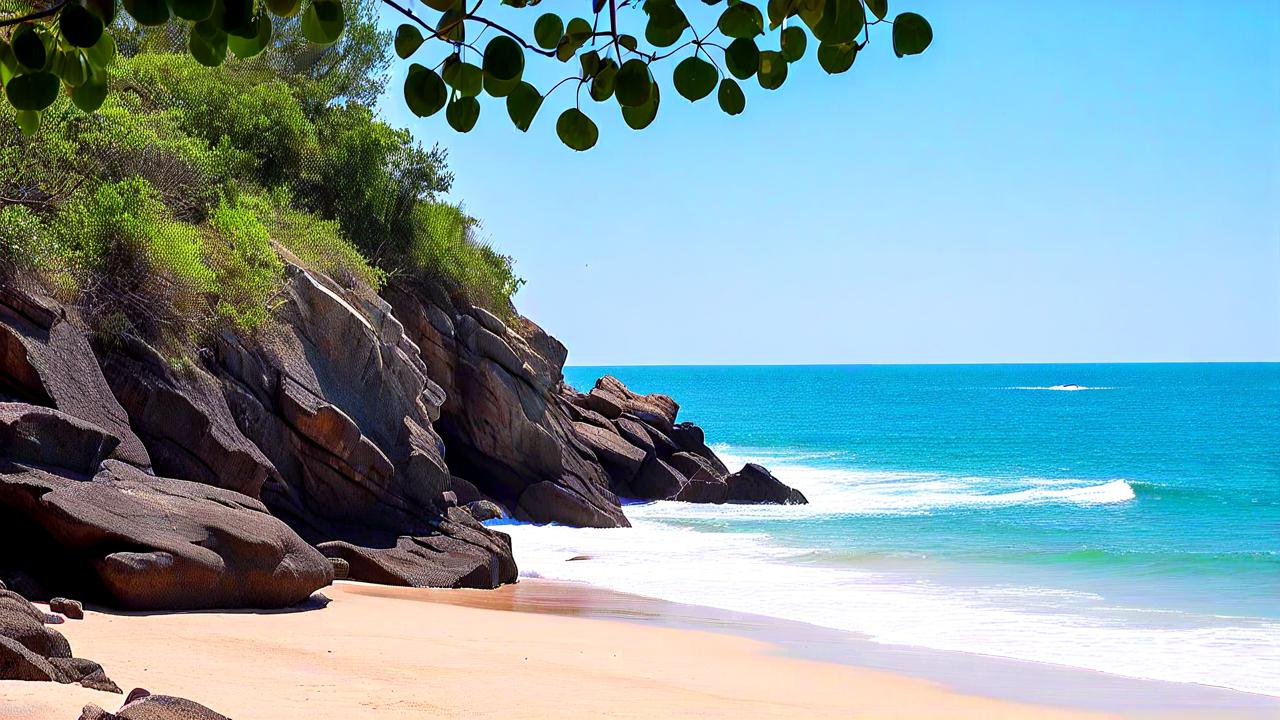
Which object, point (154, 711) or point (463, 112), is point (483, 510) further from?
point (463, 112)

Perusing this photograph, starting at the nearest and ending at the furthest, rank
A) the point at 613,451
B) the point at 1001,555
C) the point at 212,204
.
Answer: the point at 212,204 → the point at 1001,555 → the point at 613,451

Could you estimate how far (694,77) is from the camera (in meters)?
2.93

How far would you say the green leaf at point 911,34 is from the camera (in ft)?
9.65

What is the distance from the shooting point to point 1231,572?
71.6 feet

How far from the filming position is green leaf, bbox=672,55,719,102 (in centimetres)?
293

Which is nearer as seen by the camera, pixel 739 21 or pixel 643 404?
pixel 739 21

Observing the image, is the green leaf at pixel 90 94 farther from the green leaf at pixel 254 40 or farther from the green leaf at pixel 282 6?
the green leaf at pixel 282 6

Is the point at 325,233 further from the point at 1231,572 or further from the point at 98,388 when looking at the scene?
the point at 1231,572

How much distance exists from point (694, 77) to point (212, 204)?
58.4 ft

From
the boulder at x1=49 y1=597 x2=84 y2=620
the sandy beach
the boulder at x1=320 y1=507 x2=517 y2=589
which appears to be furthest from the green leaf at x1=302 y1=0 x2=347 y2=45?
the boulder at x1=320 y1=507 x2=517 y2=589

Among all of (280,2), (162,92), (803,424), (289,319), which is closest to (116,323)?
(289,319)

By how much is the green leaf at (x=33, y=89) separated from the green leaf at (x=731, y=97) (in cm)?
164

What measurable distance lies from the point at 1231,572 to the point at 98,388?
760 inches

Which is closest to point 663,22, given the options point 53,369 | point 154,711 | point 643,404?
point 154,711
